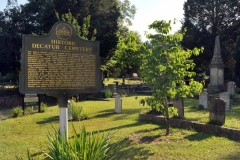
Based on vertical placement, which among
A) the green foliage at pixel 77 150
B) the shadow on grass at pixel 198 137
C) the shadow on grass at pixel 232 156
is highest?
the green foliage at pixel 77 150

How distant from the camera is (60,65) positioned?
5.88 meters

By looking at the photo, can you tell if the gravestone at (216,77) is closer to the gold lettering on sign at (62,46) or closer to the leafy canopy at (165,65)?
the leafy canopy at (165,65)

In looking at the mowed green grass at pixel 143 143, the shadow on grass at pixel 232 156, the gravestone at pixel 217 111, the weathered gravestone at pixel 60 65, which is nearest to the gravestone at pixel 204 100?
the mowed green grass at pixel 143 143

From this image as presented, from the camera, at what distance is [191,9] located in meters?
37.3

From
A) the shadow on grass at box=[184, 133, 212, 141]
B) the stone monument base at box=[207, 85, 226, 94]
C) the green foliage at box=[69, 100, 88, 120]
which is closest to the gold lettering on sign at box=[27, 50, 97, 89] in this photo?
the shadow on grass at box=[184, 133, 212, 141]

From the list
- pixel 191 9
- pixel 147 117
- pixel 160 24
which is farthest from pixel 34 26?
pixel 160 24

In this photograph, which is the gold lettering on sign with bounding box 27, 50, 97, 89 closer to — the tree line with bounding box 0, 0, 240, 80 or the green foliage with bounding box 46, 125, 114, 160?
the green foliage with bounding box 46, 125, 114, 160

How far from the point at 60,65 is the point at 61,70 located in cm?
11

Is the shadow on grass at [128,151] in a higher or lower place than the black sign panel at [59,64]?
lower

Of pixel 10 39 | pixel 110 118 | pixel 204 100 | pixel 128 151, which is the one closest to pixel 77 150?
pixel 128 151

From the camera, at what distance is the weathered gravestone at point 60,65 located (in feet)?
18.3

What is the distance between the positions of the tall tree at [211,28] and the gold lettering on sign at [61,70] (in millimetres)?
31018

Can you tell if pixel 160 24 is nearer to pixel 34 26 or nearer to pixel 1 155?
pixel 1 155

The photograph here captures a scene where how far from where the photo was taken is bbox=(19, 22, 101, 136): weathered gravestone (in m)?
5.58
